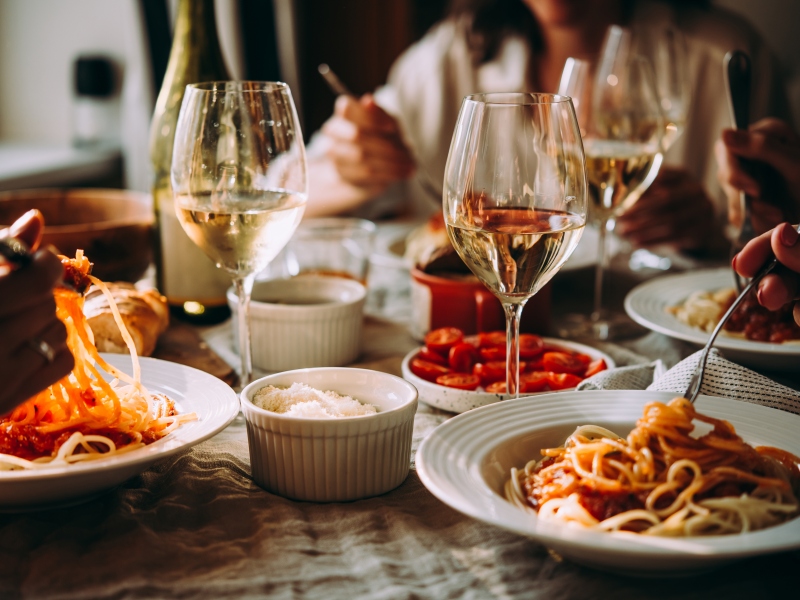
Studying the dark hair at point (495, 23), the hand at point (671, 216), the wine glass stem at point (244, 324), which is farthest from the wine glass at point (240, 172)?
the dark hair at point (495, 23)

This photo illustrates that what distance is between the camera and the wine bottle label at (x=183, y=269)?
59.4 inches

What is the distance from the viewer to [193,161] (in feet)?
3.52

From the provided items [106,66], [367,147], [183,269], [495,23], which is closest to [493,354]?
[183,269]

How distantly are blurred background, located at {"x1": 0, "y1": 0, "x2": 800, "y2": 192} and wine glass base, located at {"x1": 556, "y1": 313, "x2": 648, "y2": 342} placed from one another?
Answer: 7.98ft

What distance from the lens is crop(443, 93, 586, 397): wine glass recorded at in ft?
2.91

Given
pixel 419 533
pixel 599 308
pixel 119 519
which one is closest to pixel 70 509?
pixel 119 519

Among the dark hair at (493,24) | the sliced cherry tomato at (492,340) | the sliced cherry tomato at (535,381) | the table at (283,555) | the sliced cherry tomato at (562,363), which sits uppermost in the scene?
the dark hair at (493,24)

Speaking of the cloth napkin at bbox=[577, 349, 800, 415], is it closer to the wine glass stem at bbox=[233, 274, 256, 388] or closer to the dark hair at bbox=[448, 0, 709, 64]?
the wine glass stem at bbox=[233, 274, 256, 388]

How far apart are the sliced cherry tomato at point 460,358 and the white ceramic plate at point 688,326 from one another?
11.9 inches

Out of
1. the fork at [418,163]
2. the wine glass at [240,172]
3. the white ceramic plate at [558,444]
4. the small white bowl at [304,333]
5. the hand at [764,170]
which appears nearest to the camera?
the white ceramic plate at [558,444]

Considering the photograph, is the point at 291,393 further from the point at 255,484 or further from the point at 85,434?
the point at 85,434

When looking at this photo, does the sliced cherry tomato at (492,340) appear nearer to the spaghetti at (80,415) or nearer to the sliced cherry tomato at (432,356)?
the sliced cherry tomato at (432,356)

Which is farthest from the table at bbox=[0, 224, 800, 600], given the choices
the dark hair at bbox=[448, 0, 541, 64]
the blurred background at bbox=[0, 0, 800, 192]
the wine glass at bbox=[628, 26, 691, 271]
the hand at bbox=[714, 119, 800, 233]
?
the blurred background at bbox=[0, 0, 800, 192]

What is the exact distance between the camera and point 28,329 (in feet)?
2.31
